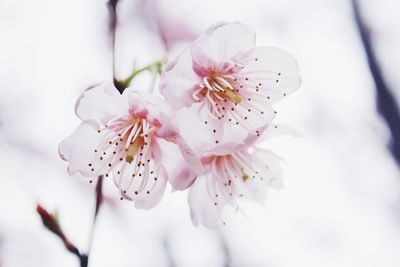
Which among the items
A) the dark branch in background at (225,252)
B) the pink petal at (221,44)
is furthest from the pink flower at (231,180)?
the dark branch in background at (225,252)

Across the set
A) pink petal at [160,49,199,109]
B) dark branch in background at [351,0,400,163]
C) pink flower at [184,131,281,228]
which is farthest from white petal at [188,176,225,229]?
dark branch in background at [351,0,400,163]

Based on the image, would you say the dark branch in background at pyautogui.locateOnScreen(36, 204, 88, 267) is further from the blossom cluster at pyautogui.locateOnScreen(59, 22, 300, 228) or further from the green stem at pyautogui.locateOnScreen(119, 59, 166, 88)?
the green stem at pyautogui.locateOnScreen(119, 59, 166, 88)

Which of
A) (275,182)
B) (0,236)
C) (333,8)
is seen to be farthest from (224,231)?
(333,8)

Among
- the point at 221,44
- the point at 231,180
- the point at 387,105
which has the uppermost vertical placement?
the point at 221,44

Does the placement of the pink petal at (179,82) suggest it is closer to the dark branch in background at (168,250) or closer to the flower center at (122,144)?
the flower center at (122,144)

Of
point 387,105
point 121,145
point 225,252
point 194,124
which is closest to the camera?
point 194,124

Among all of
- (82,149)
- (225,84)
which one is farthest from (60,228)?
(225,84)

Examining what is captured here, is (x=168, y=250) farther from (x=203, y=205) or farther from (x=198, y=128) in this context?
(x=198, y=128)

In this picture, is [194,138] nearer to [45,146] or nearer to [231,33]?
[231,33]
